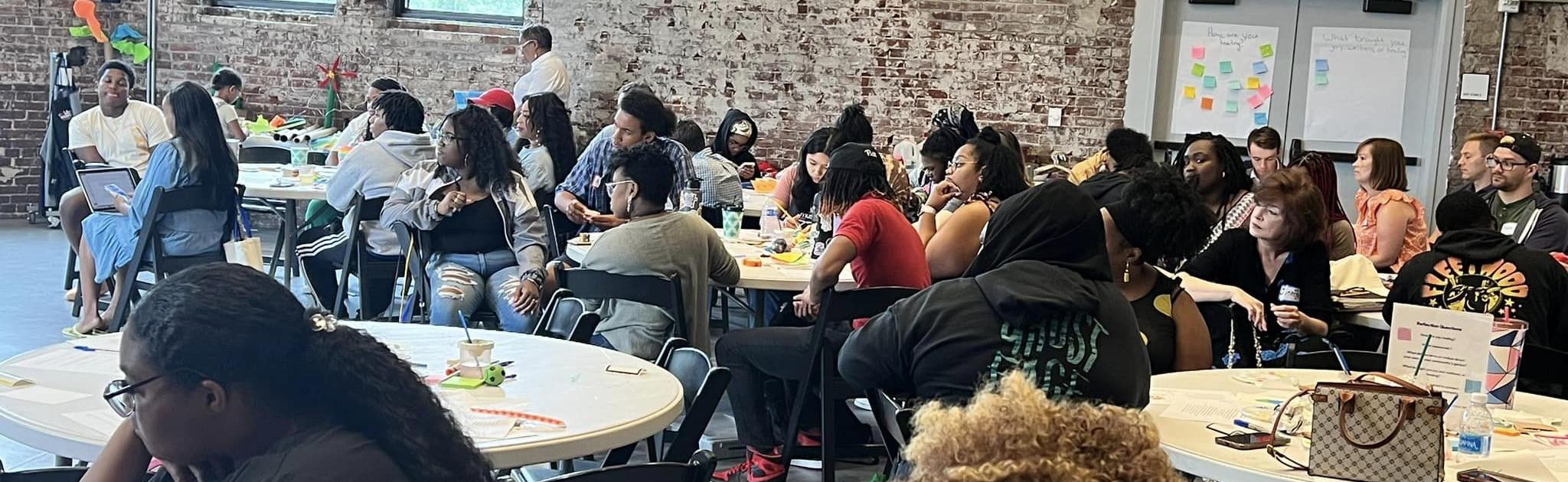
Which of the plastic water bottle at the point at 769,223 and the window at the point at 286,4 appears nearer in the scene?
the plastic water bottle at the point at 769,223

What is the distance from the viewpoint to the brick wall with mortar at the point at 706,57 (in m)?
10.3

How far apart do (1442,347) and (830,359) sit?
1682 millimetres

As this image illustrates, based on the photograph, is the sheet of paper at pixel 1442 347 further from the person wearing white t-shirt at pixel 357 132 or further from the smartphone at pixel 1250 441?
the person wearing white t-shirt at pixel 357 132

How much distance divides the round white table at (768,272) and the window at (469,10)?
18.3 feet

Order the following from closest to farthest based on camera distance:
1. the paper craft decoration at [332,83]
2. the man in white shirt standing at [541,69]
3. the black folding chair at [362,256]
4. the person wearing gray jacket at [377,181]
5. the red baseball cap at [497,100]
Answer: the black folding chair at [362,256], the person wearing gray jacket at [377,181], the red baseball cap at [497,100], the man in white shirt standing at [541,69], the paper craft decoration at [332,83]

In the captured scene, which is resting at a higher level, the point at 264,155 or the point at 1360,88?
the point at 1360,88

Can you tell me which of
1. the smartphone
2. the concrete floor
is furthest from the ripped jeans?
the smartphone

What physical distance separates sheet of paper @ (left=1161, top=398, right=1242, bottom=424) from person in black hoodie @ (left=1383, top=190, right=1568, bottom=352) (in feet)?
4.38

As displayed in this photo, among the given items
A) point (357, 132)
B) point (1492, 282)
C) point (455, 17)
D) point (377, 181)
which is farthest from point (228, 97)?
point (1492, 282)

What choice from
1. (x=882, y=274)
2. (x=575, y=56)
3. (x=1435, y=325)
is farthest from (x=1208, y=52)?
(x=1435, y=325)

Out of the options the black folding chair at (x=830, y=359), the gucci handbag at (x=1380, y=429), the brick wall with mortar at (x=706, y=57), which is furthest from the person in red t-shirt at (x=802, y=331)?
the brick wall with mortar at (x=706, y=57)

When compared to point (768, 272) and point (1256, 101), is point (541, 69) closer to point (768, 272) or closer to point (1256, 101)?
point (1256, 101)

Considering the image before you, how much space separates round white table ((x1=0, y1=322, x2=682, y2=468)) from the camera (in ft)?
8.59

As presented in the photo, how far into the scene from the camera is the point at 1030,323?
9.09ft
